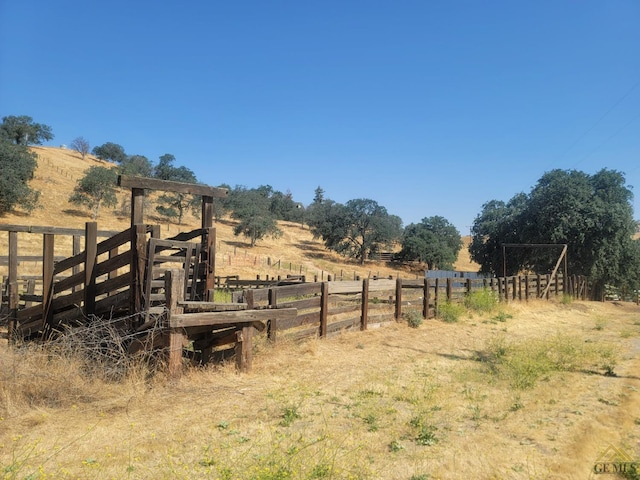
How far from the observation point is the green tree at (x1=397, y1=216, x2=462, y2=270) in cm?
5722

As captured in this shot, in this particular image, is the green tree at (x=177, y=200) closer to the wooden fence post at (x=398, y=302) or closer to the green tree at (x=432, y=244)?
the green tree at (x=432, y=244)

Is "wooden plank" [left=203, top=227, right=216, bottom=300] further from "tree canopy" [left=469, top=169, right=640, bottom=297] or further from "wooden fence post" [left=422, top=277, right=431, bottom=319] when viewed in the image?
"tree canopy" [left=469, top=169, right=640, bottom=297]

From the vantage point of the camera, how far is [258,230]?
2089 inches

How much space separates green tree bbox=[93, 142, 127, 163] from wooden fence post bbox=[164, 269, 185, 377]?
97.7 meters

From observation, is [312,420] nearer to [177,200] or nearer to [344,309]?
[344,309]

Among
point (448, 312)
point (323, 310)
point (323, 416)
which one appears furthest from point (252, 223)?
point (323, 416)

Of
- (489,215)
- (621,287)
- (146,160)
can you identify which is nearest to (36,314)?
(621,287)

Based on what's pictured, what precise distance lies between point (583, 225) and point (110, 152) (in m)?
92.8

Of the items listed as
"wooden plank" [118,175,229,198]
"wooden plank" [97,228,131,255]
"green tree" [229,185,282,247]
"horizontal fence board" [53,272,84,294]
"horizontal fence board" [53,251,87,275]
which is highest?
"green tree" [229,185,282,247]

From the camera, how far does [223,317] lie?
631 centimetres

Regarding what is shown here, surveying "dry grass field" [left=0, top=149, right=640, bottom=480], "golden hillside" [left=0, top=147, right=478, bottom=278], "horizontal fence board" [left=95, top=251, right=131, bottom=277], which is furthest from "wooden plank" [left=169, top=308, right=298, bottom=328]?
"golden hillside" [left=0, top=147, right=478, bottom=278]

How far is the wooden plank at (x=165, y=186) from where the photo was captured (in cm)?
661

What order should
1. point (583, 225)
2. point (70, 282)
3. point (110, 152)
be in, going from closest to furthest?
1. point (70, 282)
2. point (583, 225)
3. point (110, 152)

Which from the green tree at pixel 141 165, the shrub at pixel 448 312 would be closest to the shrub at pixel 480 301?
the shrub at pixel 448 312
